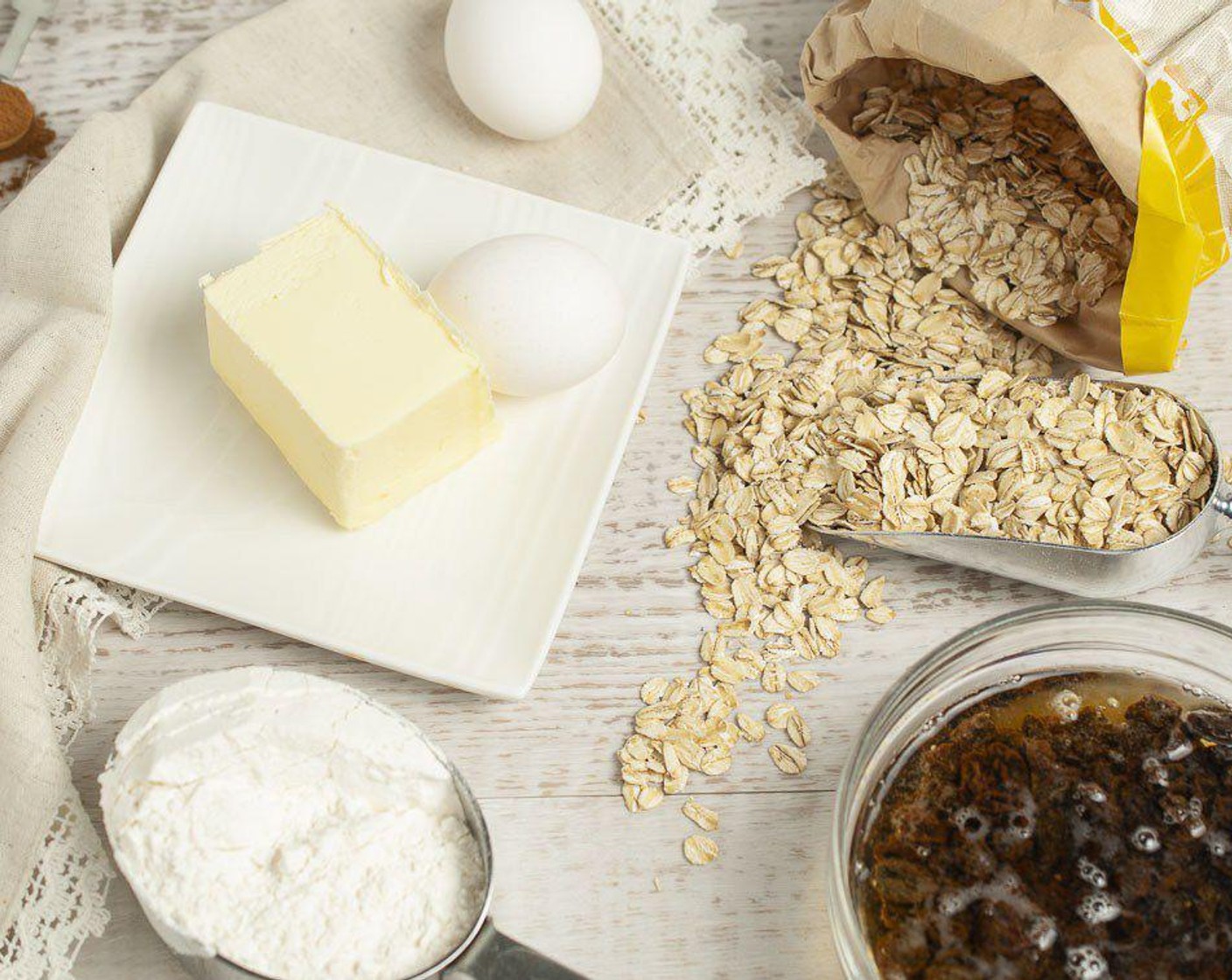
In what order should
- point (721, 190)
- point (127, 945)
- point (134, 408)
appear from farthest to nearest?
point (721, 190) < point (134, 408) < point (127, 945)

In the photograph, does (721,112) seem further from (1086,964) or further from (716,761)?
(1086,964)

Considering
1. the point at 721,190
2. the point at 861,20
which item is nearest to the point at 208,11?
the point at 721,190

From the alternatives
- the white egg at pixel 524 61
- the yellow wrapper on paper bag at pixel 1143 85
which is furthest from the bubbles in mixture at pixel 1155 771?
the white egg at pixel 524 61

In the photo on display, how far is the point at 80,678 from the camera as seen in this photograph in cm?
109

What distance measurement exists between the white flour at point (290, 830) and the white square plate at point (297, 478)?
0.10 m

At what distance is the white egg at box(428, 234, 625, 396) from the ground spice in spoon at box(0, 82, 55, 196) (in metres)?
0.46

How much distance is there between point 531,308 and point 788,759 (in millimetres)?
436

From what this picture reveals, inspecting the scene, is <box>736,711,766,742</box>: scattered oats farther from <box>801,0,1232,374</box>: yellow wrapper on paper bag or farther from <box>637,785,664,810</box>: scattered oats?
<box>801,0,1232,374</box>: yellow wrapper on paper bag

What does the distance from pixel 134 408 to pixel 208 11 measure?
0.45 meters

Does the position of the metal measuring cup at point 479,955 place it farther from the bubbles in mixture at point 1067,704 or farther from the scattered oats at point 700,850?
the bubbles in mixture at point 1067,704

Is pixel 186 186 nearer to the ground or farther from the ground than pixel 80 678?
farther from the ground

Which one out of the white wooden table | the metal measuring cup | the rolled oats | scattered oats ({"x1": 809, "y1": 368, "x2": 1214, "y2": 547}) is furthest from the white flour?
the rolled oats

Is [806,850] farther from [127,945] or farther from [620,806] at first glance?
[127,945]

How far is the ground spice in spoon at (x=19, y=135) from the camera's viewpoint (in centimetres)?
123
